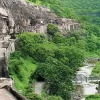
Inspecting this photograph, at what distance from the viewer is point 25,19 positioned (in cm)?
4612

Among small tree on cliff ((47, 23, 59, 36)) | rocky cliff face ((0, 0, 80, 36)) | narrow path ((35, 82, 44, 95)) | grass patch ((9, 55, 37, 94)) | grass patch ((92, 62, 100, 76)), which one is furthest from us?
small tree on cliff ((47, 23, 59, 36))

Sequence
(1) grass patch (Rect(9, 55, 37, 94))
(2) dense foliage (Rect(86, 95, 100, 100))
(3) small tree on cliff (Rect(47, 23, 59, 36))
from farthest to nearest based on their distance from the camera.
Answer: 1. (3) small tree on cliff (Rect(47, 23, 59, 36))
2. (2) dense foliage (Rect(86, 95, 100, 100))
3. (1) grass patch (Rect(9, 55, 37, 94))

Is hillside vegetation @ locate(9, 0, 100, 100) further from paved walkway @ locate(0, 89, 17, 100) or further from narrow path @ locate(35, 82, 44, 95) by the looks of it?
paved walkway @ locate(0, 89, 17, 100)

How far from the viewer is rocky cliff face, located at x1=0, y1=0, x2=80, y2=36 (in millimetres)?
33362

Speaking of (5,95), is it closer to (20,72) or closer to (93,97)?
(20,72)

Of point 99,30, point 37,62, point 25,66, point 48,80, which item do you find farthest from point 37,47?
point 99,30

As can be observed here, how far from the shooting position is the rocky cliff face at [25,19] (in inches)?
1313

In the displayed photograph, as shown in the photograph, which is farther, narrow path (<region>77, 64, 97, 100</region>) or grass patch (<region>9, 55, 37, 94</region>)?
narrow path (<region>77, 64, 97, 100</region>)

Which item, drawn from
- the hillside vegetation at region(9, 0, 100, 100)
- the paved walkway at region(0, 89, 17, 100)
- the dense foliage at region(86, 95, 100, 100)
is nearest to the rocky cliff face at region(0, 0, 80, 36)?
the hillside vegetation at region(9, 0, 100, 100)

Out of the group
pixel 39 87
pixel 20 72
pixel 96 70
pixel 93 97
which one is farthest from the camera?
pixel 96 70

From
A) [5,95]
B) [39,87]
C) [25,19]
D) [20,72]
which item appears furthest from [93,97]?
[5,95]

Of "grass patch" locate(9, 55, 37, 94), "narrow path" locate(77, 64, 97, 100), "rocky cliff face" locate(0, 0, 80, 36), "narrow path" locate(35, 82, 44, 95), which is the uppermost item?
"rocky cliff face" locate(0, 0, 80, 36)

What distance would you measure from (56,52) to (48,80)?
28.3 ft

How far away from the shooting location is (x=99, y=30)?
7088 centimetres
